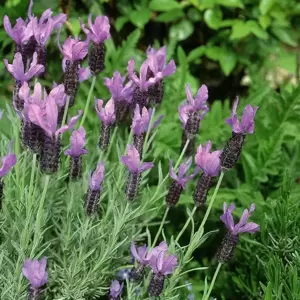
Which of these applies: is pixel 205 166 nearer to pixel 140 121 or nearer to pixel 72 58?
pixel 140 121

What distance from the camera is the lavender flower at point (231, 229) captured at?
3.91 feet

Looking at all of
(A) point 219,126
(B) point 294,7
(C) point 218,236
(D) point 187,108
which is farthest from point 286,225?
(B) point 294,7

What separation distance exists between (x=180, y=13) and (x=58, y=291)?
4.56 ft

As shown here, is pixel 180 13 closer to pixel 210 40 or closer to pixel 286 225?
pixel 210 40

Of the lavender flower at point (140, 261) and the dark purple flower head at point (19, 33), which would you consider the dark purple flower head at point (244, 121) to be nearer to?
the lavender flower at point (140, 261)

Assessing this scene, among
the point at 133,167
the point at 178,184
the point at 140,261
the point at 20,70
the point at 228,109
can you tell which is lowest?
the point at 228,109

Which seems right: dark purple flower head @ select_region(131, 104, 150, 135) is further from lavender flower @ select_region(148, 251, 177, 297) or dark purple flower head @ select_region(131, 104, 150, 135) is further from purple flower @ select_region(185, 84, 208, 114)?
lavender flower @ select_region(148, 251, 177, 297)

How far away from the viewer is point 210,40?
2.55m

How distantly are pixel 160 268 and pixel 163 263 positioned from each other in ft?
0.04

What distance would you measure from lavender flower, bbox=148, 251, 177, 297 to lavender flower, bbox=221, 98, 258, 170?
0.69 ft

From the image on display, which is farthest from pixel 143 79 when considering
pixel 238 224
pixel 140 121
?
pixel 238 224

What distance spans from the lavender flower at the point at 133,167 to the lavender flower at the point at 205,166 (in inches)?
4.1

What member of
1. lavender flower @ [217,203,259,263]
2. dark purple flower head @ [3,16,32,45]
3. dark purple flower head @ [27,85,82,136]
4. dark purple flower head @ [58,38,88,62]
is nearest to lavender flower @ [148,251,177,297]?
lavender flower @ [217,203,259,263]

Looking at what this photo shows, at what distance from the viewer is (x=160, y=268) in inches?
45.1
